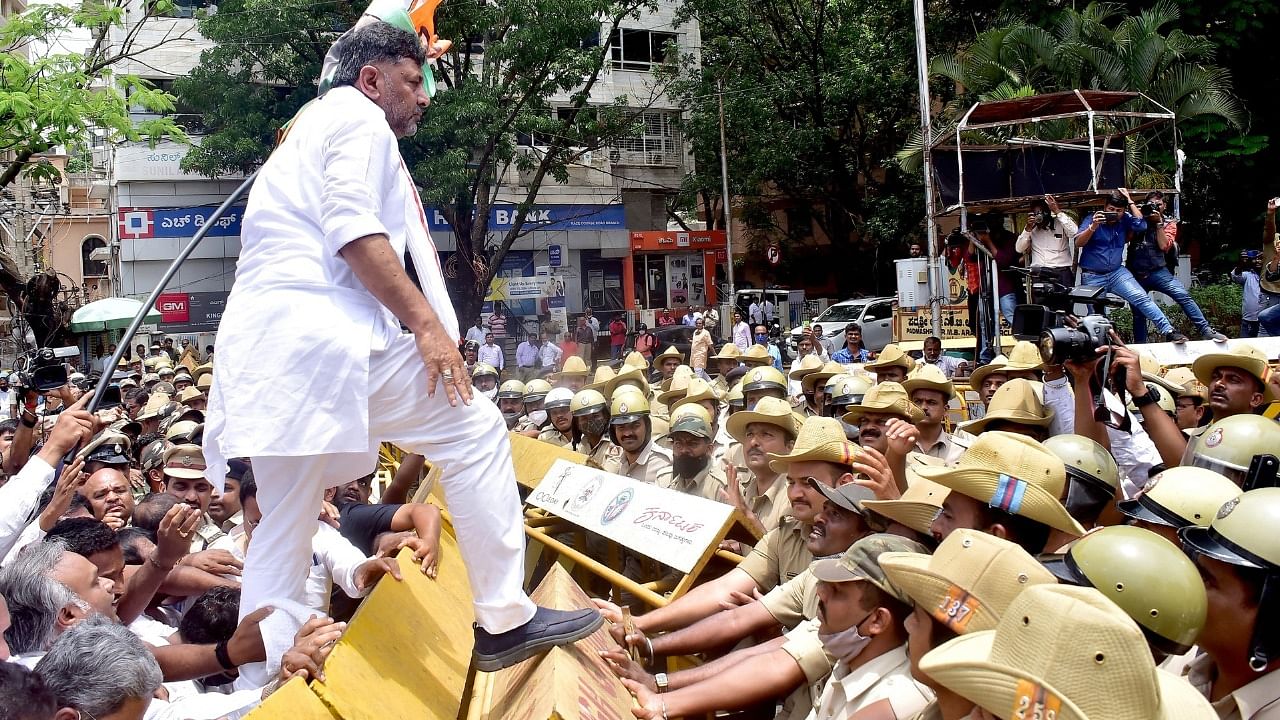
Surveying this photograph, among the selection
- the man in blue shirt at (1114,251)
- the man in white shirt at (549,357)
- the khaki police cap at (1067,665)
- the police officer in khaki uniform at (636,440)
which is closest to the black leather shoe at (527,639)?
the khaki police cap at (1067,665)

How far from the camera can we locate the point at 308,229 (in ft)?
10.5

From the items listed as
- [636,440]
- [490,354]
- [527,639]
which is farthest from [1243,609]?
[490,354]

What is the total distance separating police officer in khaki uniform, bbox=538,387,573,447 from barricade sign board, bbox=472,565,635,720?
5.20m

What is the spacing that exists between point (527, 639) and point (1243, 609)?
202 cm

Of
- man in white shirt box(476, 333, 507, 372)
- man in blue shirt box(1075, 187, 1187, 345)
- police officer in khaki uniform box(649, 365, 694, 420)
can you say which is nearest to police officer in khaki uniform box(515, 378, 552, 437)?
police officer in khaki uniform box(649, 365, 694, 420)

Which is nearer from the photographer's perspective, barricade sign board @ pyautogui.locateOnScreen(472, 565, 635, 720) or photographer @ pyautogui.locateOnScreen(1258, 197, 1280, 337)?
barricade sign board @ pyautogui.locateOnScreen(472, 565, 635, 720)

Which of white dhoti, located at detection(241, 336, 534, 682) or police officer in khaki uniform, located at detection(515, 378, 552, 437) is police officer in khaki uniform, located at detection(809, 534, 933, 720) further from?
police officer in khaki uniform, located at detection(515, 378, 552, 437)

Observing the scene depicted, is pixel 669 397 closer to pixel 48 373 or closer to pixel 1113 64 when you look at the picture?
pixel 48 373

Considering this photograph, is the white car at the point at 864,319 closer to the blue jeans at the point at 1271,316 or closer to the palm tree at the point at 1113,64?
the palm tree at the point at 1113,64

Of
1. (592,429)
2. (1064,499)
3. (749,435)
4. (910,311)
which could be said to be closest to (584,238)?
(910,311)

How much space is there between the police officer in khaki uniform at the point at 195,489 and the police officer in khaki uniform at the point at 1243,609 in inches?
189

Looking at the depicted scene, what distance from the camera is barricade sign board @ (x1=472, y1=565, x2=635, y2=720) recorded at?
3061 millimetres

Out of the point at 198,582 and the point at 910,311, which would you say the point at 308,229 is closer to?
the point at 198,582

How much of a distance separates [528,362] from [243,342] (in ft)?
76.6
